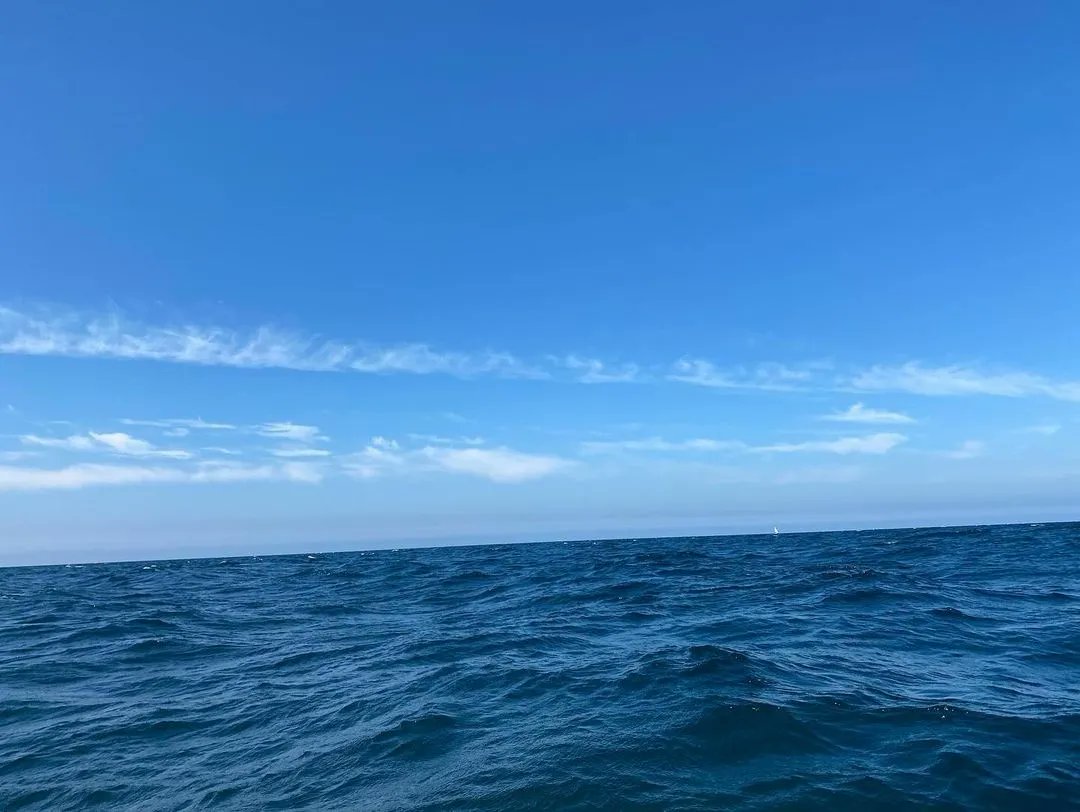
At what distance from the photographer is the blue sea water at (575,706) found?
8898 mm

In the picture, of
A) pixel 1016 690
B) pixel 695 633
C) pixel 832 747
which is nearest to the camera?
pixel 832 747

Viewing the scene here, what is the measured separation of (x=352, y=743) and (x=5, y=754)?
6.42 m

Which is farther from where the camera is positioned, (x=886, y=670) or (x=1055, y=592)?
(x=1055, y=592)

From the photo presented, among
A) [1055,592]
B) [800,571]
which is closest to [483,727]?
[1055,592]

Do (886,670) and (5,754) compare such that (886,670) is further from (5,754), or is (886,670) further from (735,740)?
(5,754)

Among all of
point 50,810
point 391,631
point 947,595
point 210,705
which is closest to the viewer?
point 50,810

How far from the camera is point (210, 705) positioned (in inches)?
539

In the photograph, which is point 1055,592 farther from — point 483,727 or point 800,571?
point 483,727

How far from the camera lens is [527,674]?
578 inches

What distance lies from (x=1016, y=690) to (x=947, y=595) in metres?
12.2

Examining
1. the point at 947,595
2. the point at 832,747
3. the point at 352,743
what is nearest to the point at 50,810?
the point at 352,743

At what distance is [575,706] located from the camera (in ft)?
40.1

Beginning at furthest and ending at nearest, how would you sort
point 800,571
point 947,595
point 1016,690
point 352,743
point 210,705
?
1. point 800,571
2. point 947,595
3. point 210,705
4. point 1016,690
5. point 352,743

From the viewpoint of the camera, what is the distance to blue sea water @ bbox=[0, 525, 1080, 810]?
29.2 feet
